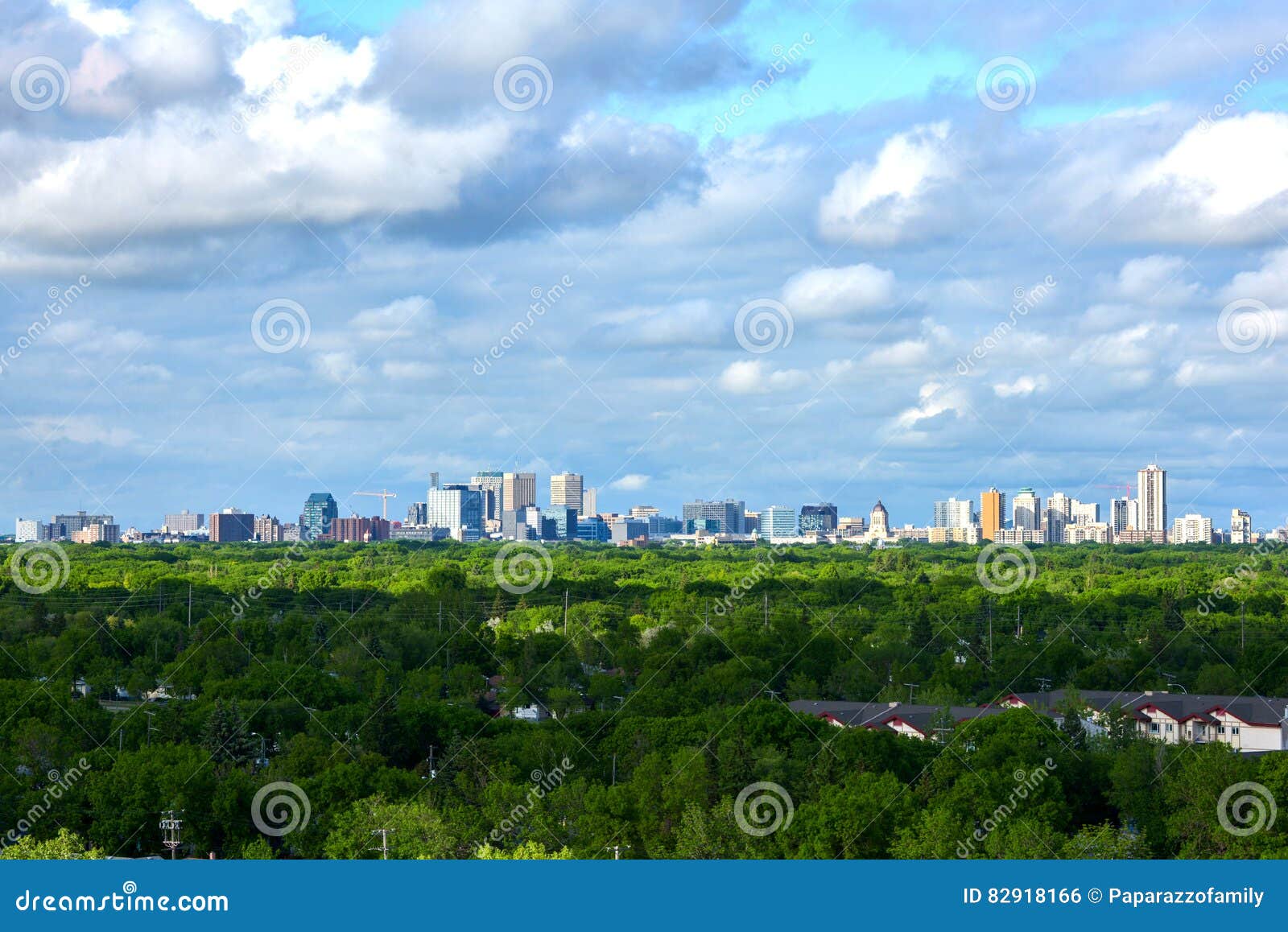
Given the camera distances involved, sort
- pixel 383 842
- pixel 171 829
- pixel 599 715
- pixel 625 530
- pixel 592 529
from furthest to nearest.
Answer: pixel 625 530, pixel 592 529, pixel 599 715, pixel 171 829, pixel 383 842

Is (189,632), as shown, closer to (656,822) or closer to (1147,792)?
(656,822)

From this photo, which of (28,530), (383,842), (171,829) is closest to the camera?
(383,842)

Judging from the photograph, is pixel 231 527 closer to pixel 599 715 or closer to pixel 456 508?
pixel 456 508

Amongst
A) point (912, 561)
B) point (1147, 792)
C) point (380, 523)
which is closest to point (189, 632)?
point (1147, 792)

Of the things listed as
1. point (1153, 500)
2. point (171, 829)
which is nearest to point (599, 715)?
point (171, 829)

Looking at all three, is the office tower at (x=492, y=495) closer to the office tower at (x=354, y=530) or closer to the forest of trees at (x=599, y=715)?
the office tower at (x=354, y=530)

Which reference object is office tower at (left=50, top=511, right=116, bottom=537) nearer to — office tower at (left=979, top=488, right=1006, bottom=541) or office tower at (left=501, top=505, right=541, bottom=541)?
office tower at (left=501, top=505, right=541, bottom=541)
